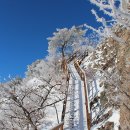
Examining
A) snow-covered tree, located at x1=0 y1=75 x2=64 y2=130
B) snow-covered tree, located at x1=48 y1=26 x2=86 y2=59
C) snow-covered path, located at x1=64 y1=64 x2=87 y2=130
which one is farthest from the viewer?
snow-covered tree, located at x1=48 y1=26 x2=86 y2=59

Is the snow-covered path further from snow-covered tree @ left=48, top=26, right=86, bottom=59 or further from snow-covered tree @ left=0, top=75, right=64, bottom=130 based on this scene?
snow-covered tree @ left=48, top=26, right=86, bottom=59

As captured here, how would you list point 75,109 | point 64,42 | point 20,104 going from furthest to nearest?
point 64,42 < point 75,109 < point 20,104

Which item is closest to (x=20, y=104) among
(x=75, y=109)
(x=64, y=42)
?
(x=75, y=109)

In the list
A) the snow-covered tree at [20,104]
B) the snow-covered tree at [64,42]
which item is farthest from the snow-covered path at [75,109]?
the snow-covered tree at [64,42]

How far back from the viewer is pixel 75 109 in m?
19.4

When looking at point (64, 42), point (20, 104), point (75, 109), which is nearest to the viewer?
point (20, 104)

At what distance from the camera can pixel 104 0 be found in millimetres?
3457

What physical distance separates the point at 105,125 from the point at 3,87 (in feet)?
25.3

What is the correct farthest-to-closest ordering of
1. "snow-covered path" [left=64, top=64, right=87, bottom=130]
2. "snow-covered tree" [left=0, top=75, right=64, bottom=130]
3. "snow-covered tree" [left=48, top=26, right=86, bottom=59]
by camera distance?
"snow-covered tree" [left=48, top=26, right=86, bottom=59] → "snow-covered tree" [left=0, top=75, right=64, bottom=130] → "snow-covered path" [left=64, top=64, right=87, bottom=130]

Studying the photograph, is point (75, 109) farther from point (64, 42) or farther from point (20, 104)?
point (64, 42)

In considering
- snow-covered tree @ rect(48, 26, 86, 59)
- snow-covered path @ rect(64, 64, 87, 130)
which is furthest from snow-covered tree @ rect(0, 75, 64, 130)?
snow-covered tree @ rect(48, 26, 86, 59)

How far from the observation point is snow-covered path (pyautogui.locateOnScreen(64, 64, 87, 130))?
53.5ft

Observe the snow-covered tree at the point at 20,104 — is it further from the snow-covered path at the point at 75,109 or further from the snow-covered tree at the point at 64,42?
the snow-covered tree at the point at 64,42

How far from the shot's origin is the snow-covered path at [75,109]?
1631cm
